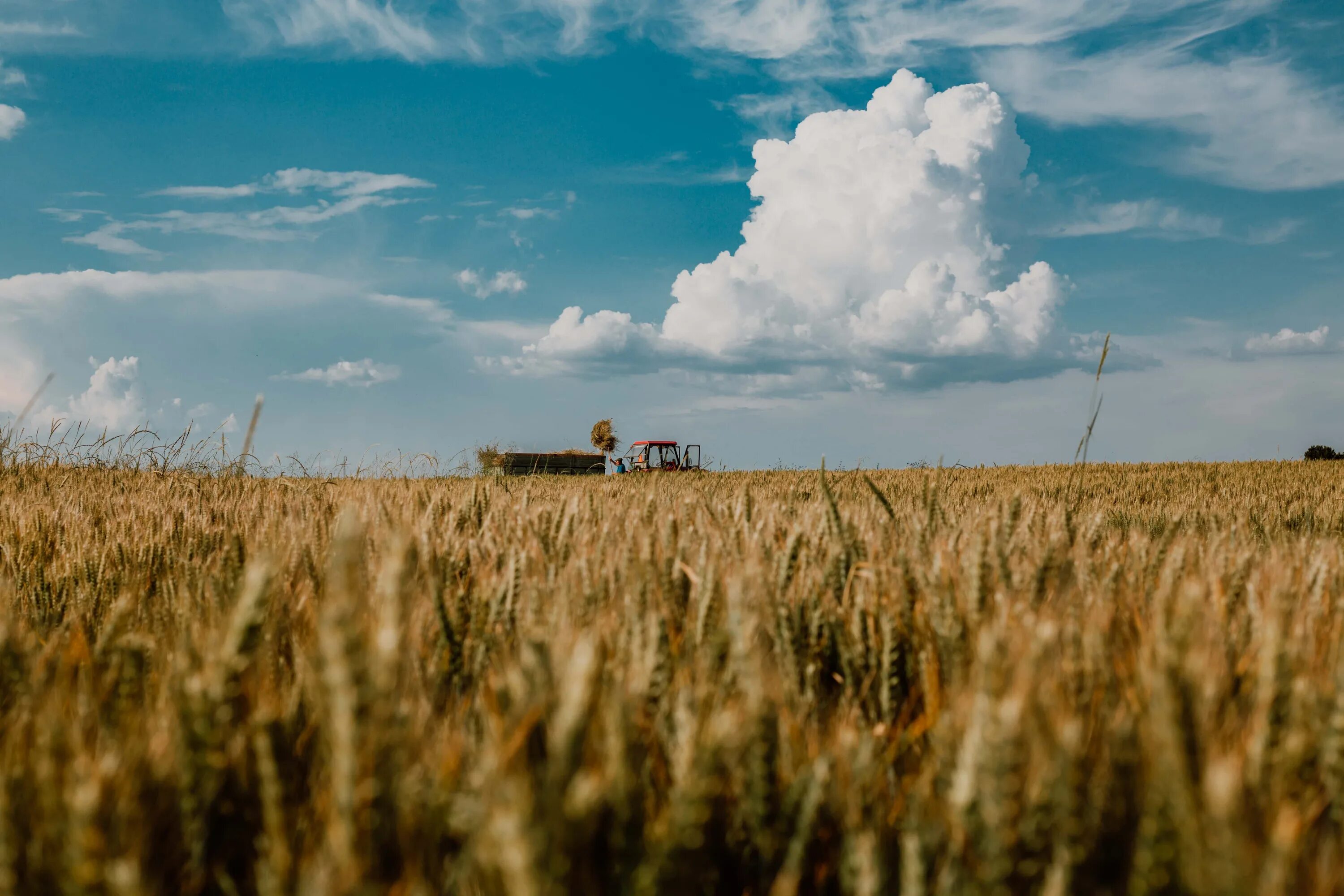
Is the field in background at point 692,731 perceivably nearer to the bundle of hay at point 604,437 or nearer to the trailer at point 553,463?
the trailer at point 553,463

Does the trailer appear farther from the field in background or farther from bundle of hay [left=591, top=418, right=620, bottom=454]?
the field in background

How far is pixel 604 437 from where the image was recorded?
3809 centimetres

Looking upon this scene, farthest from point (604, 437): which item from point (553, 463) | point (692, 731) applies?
→ point (692, 731)

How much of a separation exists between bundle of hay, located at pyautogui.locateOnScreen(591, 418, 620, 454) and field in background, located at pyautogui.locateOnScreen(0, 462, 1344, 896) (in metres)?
35.5

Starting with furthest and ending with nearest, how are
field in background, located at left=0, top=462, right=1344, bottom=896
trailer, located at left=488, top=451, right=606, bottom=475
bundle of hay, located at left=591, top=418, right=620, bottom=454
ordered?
bundle of hay, located at left=591, top=418, right=620, bottom=454 < trailer, located at left=488, top=451, right=606, bottom=475 < field in background, located at left=0, top=462, right=1344, bottom=896

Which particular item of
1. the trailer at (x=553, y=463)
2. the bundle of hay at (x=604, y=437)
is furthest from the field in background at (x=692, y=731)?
the bundle of hay at (x=604, y=437)

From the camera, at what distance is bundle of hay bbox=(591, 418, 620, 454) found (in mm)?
37750

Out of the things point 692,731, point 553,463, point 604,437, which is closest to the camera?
point 692,731

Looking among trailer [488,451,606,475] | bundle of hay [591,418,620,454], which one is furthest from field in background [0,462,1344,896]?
bundle of hay [591,418,620,454]

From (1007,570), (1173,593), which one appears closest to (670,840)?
(1007,570)

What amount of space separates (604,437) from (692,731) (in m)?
37.4

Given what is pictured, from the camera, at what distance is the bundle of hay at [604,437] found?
37.8 meters

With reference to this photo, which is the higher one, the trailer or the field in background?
the trailer

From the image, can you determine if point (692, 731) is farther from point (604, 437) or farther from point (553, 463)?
point (604, 437)
